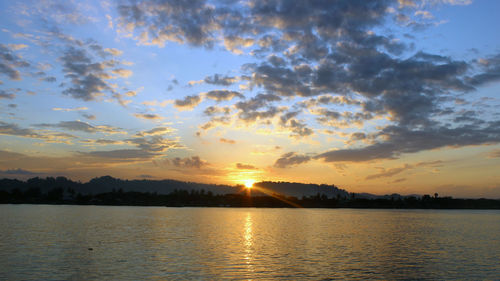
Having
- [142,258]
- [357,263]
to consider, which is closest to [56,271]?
[142,258]

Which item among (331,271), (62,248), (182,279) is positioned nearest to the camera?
(182,279)

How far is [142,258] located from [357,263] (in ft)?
120

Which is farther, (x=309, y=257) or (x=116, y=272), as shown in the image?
(x=309, y=257)

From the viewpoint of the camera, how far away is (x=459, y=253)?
260ft

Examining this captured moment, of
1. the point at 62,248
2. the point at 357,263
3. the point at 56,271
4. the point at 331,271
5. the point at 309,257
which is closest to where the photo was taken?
the point at 56,271

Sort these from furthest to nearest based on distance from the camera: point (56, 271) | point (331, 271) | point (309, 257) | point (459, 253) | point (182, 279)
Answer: point (459, 253) → point (309, 257) → point (331, 271) → point (56, 271) → point (182, 279)

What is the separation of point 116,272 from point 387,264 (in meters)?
43.4

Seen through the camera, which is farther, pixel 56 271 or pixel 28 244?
pixel 28 244

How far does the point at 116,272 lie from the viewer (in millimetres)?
52938

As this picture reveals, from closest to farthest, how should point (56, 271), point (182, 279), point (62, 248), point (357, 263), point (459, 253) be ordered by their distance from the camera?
point (182, 279) → point (56, 271) → point (357, 263) → point (62, 248) → point (459, 253)

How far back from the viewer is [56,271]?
171 feet

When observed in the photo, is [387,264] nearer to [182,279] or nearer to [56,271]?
[182,279]

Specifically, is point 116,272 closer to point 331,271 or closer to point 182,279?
point 182,279

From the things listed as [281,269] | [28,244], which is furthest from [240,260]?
[28,244]
